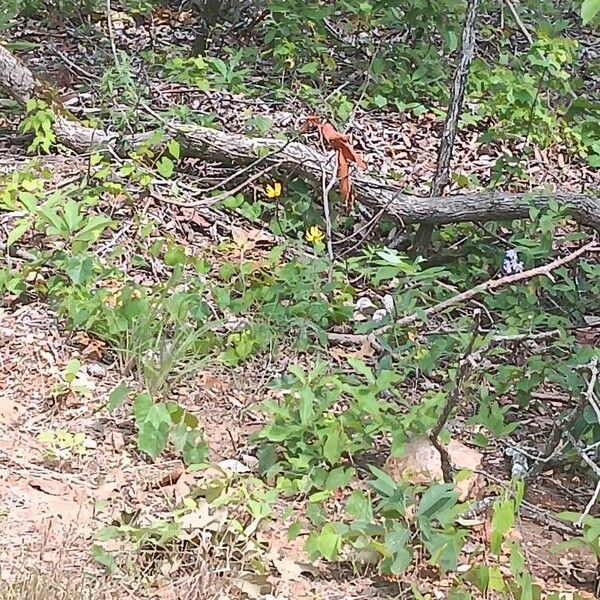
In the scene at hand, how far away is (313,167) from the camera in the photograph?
485 cm

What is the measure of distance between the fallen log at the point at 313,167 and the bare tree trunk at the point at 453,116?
100 millimetres

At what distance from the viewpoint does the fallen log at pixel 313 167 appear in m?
4.73

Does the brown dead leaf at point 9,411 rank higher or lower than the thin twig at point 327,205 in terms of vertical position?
lower

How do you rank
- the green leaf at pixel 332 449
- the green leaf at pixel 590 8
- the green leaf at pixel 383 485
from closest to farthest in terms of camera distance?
the green leaf at pixel 590 8, the green leaf at pixel 383 485, the green leaf at pixel 332 449

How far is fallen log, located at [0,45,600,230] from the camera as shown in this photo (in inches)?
186

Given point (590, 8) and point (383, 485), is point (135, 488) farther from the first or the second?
point (590, 8)

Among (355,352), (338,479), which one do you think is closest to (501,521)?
(338,479)

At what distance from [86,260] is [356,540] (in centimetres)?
175

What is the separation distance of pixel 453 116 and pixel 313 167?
762mm

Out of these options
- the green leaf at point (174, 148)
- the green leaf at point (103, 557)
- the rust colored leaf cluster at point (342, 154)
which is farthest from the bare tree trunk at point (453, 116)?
the green leaf at point (103, 557)

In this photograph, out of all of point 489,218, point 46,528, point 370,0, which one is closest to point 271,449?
point 46,528

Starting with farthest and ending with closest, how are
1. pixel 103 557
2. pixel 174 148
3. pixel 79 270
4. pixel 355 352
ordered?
pixel 174 148 → pixel 355 352 → pixel 79 270 → pixel 103 557

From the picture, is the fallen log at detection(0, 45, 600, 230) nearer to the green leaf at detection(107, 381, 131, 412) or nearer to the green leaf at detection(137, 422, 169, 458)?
the green leaf at detection(107, 381, 131, 412)

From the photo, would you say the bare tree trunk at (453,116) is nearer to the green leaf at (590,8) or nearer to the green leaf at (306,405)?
the green leaf at (306,405)
